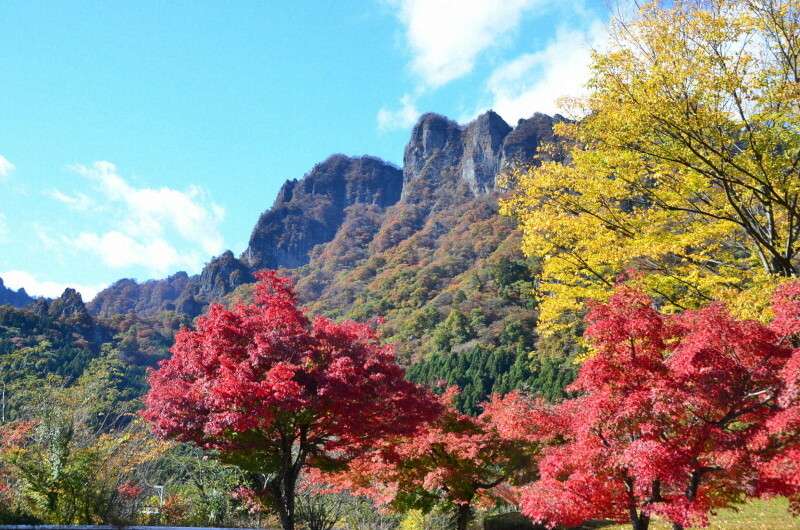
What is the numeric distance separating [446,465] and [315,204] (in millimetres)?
100943

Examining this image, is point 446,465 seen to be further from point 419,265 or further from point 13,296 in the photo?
point 13,296

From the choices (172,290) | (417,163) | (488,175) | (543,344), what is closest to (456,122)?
(417,163)

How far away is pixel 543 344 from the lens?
34688 mm

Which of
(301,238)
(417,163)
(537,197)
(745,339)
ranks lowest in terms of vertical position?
(745,339)

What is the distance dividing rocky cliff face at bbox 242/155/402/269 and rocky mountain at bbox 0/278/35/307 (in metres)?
38.4

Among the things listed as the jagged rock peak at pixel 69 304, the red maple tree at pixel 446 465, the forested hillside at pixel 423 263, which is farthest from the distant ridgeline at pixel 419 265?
the red maple tree at pixel 446 465

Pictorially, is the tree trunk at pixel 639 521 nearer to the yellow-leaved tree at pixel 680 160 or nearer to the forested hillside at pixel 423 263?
the yellow-leaved tree at pixel 680 160

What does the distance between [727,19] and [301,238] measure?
9752cm

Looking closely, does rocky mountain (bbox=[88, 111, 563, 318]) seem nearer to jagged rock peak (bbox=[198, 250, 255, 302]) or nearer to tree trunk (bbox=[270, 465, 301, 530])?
jagged rock peak (bbox=[198, 250, 255, 302])

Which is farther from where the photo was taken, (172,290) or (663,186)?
(172,290)

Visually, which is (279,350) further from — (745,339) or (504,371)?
(504,371)

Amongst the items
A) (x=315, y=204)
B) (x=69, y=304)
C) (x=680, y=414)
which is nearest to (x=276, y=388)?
(x=680, y=414)

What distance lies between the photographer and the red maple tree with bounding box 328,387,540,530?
1041 cm

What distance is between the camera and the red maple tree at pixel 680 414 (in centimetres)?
550
